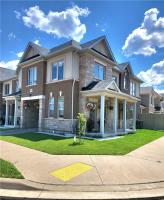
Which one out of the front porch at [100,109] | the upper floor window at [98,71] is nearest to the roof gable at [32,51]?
the upper floor window at [98,71]

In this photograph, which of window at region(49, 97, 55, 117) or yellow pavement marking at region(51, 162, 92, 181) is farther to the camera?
window at region(49, 97, 55, 117)

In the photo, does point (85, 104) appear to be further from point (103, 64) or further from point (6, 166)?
point (6, 166)

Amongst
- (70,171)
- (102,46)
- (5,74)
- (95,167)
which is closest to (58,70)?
(102,46)

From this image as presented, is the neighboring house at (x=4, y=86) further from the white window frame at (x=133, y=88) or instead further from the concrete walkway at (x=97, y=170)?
the concrete walkway at (x=97, y=170)

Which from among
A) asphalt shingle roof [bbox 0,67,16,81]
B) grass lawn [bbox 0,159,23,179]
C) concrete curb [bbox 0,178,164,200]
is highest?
asphalt shingle roof [bbox 0,67,16,81]

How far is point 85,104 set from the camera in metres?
15.9

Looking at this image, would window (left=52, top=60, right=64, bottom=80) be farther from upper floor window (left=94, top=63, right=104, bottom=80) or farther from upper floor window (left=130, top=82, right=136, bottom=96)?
A: upper floor window (left=130, top=82, right=136, bottom=96)

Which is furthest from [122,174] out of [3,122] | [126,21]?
[3,122]

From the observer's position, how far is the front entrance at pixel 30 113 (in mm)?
20094

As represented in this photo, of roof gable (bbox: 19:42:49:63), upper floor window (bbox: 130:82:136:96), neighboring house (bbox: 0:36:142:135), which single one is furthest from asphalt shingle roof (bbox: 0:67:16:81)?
upper floor window (bbox: 130:82:136:96)

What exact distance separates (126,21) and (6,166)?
14025 mm

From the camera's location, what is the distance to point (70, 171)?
20.0 feet

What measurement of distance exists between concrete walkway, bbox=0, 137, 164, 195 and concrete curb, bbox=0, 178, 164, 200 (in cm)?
3

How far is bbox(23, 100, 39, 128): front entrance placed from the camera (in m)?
20.1
